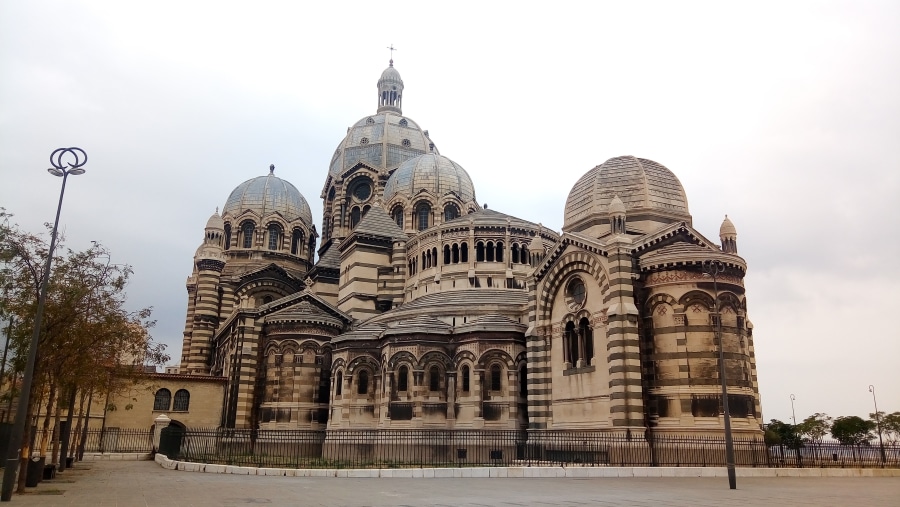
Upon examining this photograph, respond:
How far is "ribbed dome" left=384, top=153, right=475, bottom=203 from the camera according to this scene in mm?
53031

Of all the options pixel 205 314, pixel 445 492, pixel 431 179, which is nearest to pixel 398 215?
pixel 431 179

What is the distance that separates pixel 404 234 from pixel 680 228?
23.1 m

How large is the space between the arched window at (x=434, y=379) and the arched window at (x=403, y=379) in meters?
1.24

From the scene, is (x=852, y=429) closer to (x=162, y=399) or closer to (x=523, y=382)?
(x=523, y=382)

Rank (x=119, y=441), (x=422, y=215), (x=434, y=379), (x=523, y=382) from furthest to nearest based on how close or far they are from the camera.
A: (x=422, y=215)
(x=119, y=441)
(x=434, y=379)
(x=523, y=382)

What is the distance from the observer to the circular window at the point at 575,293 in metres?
30.9

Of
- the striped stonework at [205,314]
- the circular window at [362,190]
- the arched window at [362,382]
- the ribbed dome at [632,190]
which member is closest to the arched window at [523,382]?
Answer: the ribbed dome at [632,190]

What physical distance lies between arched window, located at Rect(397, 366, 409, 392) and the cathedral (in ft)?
0.23

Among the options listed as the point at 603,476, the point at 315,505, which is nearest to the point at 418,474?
the point at 603,476

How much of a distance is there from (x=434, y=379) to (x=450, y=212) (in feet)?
67.4

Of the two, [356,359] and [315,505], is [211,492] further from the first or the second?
[356,359]

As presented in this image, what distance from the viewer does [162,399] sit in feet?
146

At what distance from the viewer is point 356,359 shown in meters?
37.2

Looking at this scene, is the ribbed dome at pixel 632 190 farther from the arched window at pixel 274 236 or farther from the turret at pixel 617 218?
the arched window at pixel 274 236
